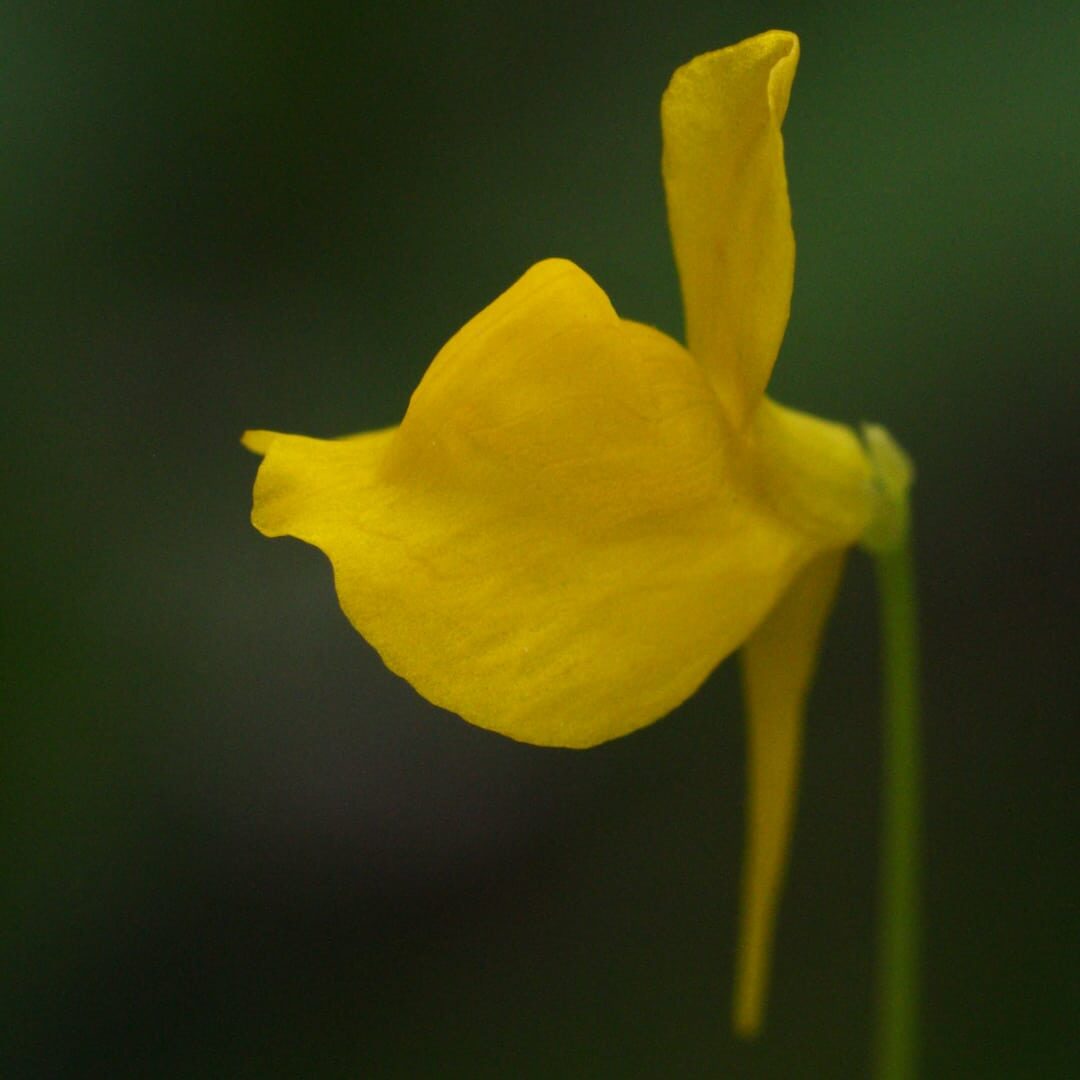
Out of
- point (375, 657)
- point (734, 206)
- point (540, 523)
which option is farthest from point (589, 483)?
point (375, 657)

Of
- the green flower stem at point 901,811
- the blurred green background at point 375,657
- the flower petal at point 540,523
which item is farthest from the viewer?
the blurred green background at point 375,657

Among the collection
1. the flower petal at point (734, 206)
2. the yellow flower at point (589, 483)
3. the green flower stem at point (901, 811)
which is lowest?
the green flower stem at point (901, 811)

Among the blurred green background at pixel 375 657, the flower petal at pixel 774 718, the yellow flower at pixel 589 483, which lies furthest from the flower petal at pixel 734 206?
the blurred green background at pixel 375 657

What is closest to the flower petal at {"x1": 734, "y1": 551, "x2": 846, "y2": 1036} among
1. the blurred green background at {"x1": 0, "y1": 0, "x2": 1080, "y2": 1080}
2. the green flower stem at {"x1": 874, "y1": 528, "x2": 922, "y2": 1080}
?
the green flower stem at {"x1": 874, "y1": 528, "x2": 922, "y2": 1080}

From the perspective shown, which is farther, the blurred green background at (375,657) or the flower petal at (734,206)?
the blurred green background at (375,657)

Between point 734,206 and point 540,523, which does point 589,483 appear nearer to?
point 540,523

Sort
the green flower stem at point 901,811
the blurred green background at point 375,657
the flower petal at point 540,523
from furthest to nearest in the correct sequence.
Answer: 1. the blurred green background at point 375,657
2. the green flower stem at point 901,811
3. the flower petal at point 540,523

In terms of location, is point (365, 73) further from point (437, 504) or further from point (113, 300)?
point (437, 504)

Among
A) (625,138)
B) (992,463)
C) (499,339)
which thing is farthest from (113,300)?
(499,339)

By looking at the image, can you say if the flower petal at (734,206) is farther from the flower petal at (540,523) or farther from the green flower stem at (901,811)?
the green flower stem at (901,811)
